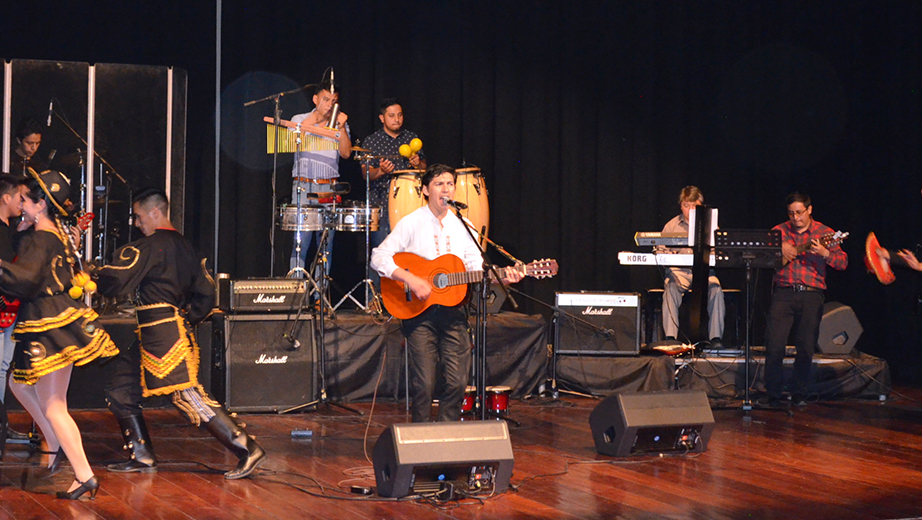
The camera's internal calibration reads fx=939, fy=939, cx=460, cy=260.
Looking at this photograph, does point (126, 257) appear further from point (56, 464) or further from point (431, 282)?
point (431, 282)

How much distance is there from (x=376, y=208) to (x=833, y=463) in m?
4.35

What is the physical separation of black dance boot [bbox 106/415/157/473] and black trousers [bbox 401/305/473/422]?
1.61 m

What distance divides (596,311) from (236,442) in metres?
4.04

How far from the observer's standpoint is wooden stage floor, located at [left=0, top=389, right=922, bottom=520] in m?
4.77

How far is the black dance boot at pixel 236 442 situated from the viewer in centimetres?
529

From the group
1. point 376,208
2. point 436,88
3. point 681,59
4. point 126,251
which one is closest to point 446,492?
point 126,251

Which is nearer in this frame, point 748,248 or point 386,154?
point 748,248

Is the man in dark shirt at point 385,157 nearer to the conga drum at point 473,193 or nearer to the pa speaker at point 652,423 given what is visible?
the conga drum at point 473,193

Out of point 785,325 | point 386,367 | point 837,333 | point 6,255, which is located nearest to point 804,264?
point 785,325

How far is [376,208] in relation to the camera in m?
8.45

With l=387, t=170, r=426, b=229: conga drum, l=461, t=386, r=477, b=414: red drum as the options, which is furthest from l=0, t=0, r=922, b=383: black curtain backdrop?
l=461, t=386, r=477, b=414: red drum

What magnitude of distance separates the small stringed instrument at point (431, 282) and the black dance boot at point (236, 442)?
1163mm

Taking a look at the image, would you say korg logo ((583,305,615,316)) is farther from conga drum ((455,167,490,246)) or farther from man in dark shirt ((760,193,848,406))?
man in dark shirt ((760,193,848,406))

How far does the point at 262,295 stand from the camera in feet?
25.0
